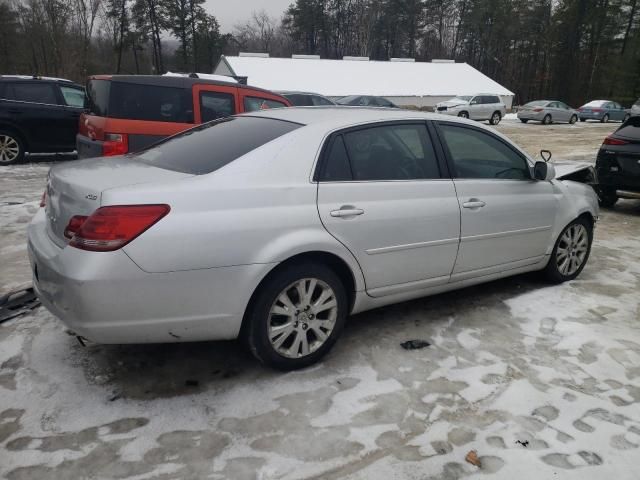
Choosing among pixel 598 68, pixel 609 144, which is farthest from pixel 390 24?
pixel 609 144

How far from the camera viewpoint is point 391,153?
11.4 feet

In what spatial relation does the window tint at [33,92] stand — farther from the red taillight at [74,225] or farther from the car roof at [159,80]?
the red taillight at [74,225]

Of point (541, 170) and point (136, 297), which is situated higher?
point (541, 170)

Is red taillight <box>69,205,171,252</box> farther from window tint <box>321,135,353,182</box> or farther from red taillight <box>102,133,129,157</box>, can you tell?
red taillight <box>102,133,129,157</box>

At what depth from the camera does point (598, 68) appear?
4950cm

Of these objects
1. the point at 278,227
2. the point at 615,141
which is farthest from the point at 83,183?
the point at 615,141

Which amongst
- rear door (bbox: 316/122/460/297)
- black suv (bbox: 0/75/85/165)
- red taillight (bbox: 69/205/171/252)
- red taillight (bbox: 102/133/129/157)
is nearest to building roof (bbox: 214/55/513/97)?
black suv (bbox: 0/75/85/165)

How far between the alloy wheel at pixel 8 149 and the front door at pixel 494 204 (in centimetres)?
935

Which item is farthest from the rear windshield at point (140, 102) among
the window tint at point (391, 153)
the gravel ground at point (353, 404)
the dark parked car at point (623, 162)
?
the dark parked car at point (623, 162)

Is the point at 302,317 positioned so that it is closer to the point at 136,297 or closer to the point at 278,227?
the point at 278,227

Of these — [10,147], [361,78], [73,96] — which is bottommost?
[10,147]

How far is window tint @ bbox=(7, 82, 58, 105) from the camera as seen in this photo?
9.84 m

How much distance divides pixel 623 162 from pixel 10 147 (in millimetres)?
10861

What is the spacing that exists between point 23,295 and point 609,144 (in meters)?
7.98
